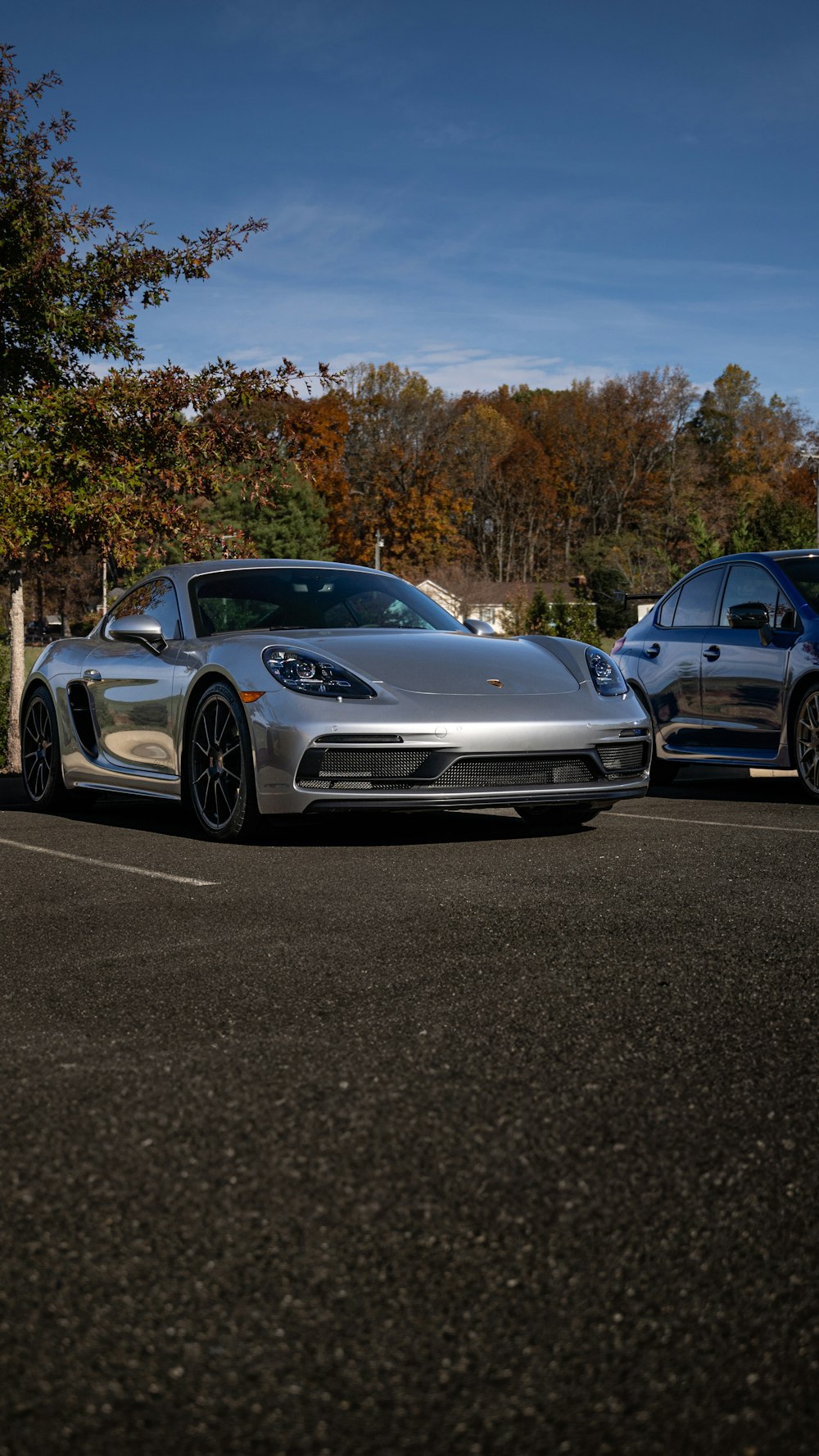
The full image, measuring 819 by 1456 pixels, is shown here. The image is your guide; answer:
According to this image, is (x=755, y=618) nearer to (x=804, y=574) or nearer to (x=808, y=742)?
(x=804, y=574)

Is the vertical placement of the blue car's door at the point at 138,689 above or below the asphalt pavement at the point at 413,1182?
above

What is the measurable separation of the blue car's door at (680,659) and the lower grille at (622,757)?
9.96 ft

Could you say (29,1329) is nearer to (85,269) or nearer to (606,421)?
(85,269)

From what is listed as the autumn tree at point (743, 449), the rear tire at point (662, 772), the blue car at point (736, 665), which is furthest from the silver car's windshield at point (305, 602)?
the autumn tree at point (743, 449)

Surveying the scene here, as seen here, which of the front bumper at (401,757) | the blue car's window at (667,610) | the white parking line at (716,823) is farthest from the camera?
the blue car's window at (667,610)

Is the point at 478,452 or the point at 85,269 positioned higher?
the point at 478,452

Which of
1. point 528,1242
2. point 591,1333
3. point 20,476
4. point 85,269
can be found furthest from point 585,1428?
point 85,269

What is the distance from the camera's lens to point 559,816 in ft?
27.0

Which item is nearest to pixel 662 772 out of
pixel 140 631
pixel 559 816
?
pixel 559 816

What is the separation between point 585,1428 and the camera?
173cm

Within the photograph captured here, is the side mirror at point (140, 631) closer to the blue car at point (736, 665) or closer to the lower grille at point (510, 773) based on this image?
the lower grille at point (510, 773)

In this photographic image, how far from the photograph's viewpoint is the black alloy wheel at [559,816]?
787 cm

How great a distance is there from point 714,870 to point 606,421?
79.0 metres

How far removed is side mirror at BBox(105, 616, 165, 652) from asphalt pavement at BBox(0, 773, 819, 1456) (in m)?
3.06
